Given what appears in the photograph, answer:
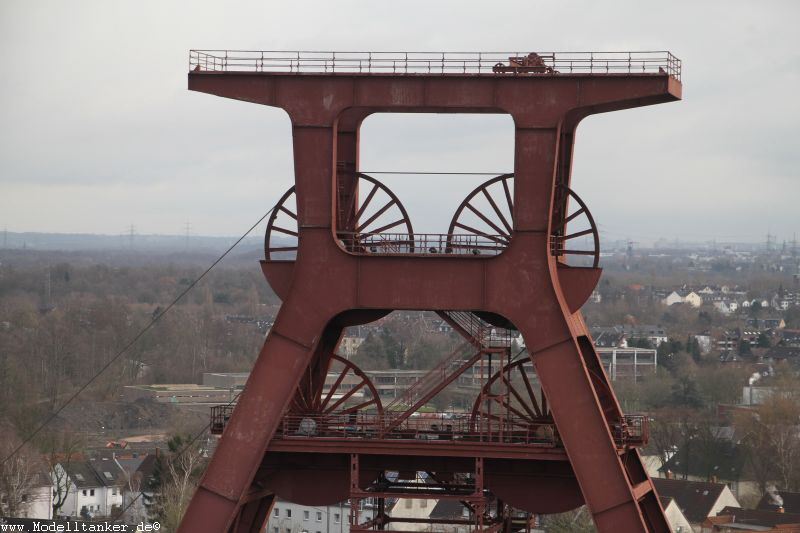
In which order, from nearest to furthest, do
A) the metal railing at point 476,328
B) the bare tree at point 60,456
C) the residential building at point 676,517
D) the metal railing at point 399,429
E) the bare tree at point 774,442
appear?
the metal railing at point 399,429, the metal railing at point 476,328, the residential building at point 676,517, the bare tree at point 60,456, the bare tree at point 774,442

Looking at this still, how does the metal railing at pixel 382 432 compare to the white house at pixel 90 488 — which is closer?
the metal railing at pixel 382 432

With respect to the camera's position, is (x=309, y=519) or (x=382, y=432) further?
(x=309, y=519)

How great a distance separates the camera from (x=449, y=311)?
29.9m

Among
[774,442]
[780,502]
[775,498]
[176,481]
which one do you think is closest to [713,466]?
[774,442]

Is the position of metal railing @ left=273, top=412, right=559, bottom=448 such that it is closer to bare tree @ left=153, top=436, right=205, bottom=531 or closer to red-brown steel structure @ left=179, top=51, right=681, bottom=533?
red-brown steel structure @ left=179, top=51, right=681, bottom=533

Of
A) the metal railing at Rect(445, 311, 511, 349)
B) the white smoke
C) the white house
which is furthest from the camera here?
the white house

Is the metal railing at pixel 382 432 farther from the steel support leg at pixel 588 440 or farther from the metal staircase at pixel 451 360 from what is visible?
the steel support leg at pixel 588 440

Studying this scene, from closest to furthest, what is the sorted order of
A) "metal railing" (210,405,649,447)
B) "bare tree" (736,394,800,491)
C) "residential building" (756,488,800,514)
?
"metal railing" (210,405,649,447) → "residential building" (756,488,800,514) → "bare tree" (736,394,800,491)

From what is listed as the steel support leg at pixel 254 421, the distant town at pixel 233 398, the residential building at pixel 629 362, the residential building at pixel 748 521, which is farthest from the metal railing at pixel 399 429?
the residential building at pixel 629 362

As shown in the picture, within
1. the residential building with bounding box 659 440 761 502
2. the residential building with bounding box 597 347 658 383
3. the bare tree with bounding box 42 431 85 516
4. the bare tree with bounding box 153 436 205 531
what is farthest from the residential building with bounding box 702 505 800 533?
the residential building with bounding box 597 347 658 383

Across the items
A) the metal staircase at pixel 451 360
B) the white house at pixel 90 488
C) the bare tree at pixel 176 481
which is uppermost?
the metal staircase at pixel 451 360

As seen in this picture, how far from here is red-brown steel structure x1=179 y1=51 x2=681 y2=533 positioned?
29.1 metres

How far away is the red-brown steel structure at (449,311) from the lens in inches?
1147

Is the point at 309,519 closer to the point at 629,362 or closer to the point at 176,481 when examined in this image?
the point at 176,481
